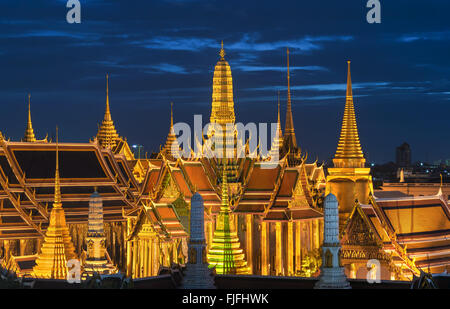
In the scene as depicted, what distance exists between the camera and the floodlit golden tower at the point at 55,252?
43.8m

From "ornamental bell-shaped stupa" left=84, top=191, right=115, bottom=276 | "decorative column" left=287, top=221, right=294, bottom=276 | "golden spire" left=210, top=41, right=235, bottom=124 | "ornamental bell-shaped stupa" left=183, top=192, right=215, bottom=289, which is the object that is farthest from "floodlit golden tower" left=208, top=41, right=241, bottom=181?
"ornamental bell-shaped stupa" left=183, top=192, right=215, bottom=289

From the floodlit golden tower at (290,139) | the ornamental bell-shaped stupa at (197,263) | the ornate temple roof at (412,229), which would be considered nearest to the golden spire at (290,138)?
the floodlit golden tower at (290,139)

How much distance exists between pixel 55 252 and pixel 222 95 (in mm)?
16569

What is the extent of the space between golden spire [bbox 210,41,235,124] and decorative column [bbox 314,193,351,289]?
80.1 feet

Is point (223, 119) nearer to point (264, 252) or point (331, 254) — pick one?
point (264, 252)

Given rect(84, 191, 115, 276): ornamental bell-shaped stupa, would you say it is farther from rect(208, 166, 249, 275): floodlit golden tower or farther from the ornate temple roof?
the ornate temple roof

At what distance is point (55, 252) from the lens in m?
44.5

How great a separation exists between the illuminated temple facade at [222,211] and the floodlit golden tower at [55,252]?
12cm

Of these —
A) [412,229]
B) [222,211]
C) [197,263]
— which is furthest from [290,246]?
[197,263]

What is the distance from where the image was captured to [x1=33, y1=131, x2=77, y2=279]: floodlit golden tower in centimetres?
4381

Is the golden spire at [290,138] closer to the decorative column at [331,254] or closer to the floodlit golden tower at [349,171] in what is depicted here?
the floodlit golden tower at [349,171]

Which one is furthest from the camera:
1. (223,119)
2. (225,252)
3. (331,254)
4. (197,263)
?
(223,119)
